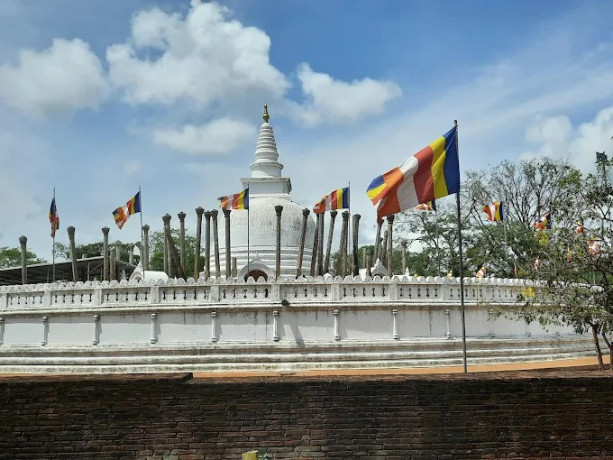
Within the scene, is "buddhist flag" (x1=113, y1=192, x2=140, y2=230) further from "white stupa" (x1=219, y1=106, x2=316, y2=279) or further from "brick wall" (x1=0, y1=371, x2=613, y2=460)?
"brick wall" (x1=0, y1=371, x2=613, y2=460)

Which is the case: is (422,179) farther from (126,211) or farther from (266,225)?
(266,225)

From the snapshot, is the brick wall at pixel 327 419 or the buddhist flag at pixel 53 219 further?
the buddhist flag at pixel 53 219

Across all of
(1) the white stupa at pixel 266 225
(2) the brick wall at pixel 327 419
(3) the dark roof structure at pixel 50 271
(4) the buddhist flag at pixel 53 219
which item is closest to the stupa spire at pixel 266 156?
(1) the white stupa at pixel 266 225

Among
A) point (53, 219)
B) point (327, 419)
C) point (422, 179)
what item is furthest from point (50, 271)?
point (327, 419)

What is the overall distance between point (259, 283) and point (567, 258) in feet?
36.8

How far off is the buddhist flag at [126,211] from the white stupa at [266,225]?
6731mm

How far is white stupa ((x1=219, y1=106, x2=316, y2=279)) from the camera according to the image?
36062 millimetres

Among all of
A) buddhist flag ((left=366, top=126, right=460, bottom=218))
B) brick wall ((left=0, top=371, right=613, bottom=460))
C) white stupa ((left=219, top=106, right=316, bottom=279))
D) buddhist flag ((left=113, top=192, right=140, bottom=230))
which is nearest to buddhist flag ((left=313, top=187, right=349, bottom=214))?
white stupa ((left=219, top=106, right=316, bottom=279))

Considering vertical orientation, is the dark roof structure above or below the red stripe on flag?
below

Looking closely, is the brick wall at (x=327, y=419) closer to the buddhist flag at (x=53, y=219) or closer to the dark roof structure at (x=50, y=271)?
the buddhist flag at (x=53, y=219)

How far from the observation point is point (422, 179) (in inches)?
600

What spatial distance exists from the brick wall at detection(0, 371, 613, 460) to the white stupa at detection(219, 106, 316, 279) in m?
23.4

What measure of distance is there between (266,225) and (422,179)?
890 inches

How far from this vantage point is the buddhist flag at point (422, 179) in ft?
49.8
